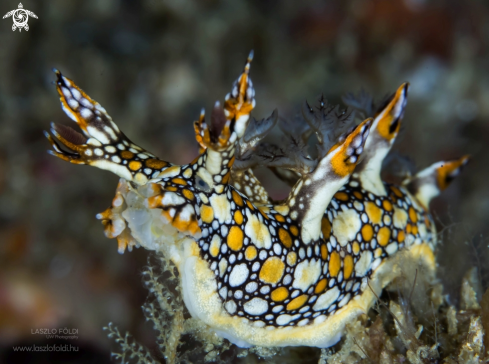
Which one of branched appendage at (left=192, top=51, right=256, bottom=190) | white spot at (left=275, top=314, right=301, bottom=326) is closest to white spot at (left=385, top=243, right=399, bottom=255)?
white spot at (left=275, top=314, right=301, bottom=326)

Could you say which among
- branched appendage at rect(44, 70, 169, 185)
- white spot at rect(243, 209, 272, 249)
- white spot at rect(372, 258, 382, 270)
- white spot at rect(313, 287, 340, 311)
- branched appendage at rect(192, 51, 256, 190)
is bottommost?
white spot at rect(313, 287, 340, 311)

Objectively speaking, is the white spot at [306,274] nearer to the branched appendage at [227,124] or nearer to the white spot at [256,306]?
the white spot at [256,306]

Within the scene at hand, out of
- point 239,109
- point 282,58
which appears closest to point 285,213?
point 239,109

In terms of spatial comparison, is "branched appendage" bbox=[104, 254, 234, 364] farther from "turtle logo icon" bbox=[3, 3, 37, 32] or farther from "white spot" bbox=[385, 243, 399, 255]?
"turtle logo icon" bbox=[3, 3, 37, 32]

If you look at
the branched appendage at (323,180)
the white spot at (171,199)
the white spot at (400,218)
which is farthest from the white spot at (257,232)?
the white spot at (400,218)

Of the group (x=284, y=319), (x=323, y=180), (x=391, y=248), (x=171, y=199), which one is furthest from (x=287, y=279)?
(x=391, y=248)

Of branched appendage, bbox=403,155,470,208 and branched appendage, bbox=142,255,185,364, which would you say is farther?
branched appendage, bbox=403,155,470,208

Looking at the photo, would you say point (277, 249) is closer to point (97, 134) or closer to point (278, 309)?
point (278, 309)

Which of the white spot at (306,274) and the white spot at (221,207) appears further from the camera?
the white spot at (306,274)
